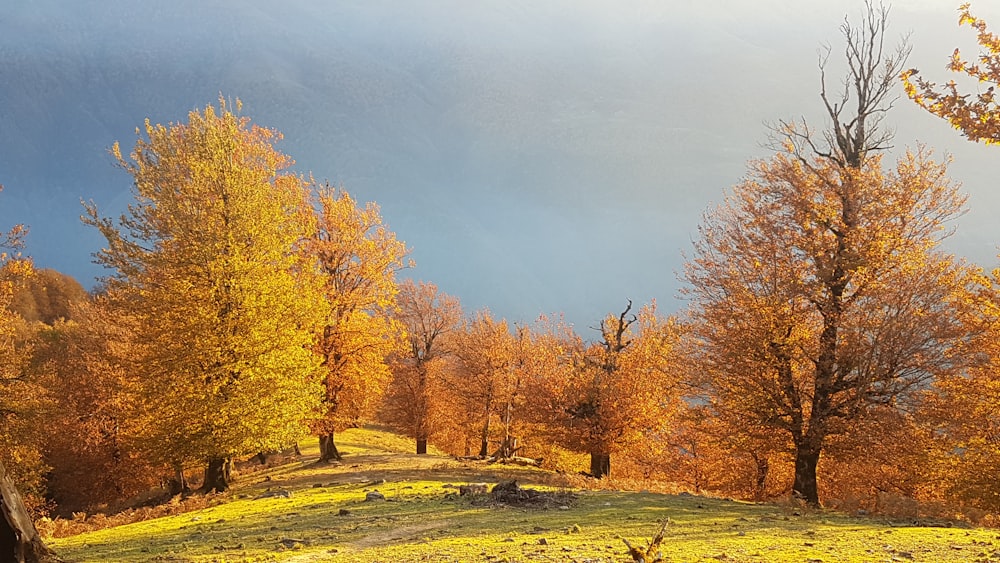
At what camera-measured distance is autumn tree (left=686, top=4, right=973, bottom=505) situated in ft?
59.1

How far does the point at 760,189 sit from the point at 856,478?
13536mm

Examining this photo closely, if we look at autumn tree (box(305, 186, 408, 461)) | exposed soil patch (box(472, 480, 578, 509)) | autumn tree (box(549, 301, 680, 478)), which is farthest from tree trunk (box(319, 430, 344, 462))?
exposed soil patch (box(472, 480, 578, 509))

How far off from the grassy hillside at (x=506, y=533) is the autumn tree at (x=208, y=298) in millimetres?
3688

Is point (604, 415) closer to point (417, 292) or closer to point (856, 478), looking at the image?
point (856, 478)

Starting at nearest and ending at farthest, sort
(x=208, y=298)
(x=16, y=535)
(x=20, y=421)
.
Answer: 1. (x=16, y=535)
2. (x=208, y=298)
3. (x=20, y=421)


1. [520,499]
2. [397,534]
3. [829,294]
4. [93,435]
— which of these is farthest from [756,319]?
[93,435]

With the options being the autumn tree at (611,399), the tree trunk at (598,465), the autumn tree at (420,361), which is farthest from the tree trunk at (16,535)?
the autumn tree at (420,361)

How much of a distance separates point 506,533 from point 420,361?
3609 centimetres

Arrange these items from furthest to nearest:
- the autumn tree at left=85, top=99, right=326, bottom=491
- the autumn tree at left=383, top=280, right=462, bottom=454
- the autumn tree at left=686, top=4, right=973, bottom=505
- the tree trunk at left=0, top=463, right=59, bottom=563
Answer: the autumn tree at left=383, top=280, right=462, bottom=454, the autumn tree at left=85, top=99, right=326, bottom=491, the autumn tree at left=686, top=4, right=973, bottom=505, the tree trunk at left=0, top=463, right=59, bottom=563

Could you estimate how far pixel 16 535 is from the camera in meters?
7.47

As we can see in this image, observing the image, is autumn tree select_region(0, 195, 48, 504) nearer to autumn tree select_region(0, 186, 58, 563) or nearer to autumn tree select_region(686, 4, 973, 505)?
autumn tree select_region(0, 186, 58, 563)

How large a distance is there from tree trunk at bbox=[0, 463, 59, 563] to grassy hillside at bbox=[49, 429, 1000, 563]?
2.06 metres

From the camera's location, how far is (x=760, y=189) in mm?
21031

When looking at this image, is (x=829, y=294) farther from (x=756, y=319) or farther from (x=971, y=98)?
(x=971, y=98)
